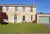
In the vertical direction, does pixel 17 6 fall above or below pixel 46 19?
above

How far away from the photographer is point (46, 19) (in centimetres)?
4591

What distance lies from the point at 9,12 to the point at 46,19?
9945mm

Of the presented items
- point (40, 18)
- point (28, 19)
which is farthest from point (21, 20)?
point (40, 18)

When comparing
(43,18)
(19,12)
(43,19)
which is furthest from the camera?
(43,19)

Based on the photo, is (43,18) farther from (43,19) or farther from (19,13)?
(19,13)

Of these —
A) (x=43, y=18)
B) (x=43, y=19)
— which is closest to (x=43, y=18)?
(x=43, y=18)

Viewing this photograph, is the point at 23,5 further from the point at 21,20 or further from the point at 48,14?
the point at 48,14

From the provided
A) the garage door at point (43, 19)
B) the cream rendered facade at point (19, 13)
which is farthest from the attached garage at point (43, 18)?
the cream rendered facade at point (19, 13)

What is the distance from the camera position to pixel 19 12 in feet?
148

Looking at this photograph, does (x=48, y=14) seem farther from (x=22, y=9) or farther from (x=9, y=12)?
(x=9, y=12)

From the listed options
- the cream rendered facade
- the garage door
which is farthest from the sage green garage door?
the cream rendered facade

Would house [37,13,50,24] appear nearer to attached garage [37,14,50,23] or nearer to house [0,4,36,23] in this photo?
attached garage [37,14,50,23]

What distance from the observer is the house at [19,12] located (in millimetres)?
44688

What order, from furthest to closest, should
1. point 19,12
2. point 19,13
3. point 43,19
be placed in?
point 43,19, point 19,12, point 19,13
